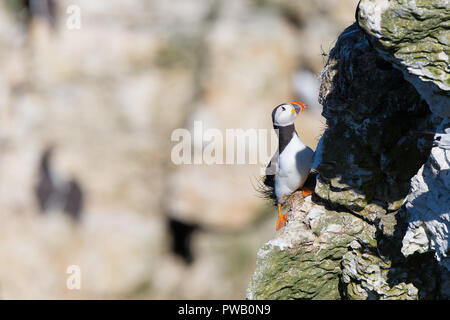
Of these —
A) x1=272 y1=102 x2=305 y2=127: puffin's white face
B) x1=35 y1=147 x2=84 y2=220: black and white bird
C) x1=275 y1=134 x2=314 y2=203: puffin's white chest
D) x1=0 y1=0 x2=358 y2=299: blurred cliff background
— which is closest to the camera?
x1=275 y1=134 x2=314 y2=203: puffin's white chest

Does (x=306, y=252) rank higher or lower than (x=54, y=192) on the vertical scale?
higher

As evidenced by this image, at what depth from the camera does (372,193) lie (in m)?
5.68

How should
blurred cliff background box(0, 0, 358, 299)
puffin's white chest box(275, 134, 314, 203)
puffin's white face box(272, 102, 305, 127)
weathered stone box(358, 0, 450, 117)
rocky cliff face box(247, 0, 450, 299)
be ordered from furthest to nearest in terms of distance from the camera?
1. blurred cliff background box(0, 0, 358, 299)
2. puffin's white face box(272, 102, 305, 127)
3. puffin's white chest box(275, 134, 314, 203)
4. rocky cliff face box(247, 0, 450, 299)
5. weathered stone box(358, 0, 450, 117)

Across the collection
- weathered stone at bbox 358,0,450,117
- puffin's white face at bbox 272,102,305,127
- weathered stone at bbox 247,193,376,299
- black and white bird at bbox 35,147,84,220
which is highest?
weathered stone at bbox 358,0,450,117

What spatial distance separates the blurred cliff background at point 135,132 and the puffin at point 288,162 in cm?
1873

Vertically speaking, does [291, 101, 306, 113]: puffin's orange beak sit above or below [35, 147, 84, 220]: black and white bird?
above

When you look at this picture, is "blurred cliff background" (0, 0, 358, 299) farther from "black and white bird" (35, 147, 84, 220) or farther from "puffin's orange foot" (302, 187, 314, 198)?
"puffin's orange foot" (302, 187, 314, 198)

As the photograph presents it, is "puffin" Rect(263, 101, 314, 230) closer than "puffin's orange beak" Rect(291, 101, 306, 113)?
Yes

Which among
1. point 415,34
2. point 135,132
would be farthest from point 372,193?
point 135,132

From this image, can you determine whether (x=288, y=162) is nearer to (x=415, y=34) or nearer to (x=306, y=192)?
(x=306, y=192)

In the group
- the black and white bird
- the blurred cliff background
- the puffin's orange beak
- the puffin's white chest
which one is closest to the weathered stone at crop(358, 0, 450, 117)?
the puffin's white chest

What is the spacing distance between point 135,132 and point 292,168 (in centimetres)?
2334

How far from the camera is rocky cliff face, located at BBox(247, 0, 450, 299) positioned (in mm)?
4598

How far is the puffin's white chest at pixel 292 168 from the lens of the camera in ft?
20.3
